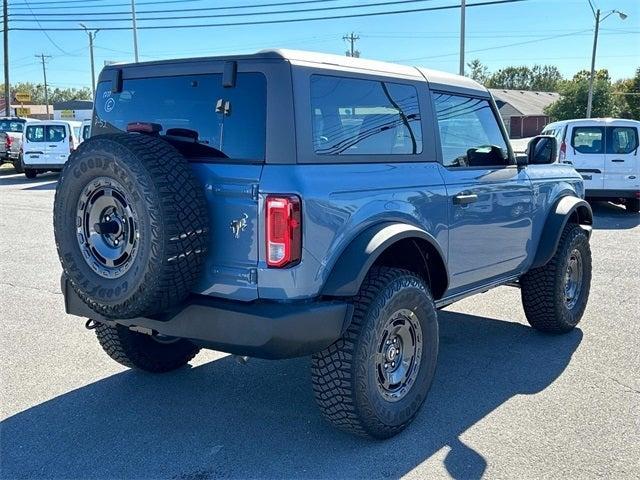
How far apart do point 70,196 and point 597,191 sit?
11686 millimetres

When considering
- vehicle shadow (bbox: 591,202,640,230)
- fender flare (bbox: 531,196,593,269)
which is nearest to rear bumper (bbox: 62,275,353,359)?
fender flare (bbox: 531,196,593,269)

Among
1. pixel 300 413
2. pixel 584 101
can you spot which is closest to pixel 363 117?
pixel 300 413

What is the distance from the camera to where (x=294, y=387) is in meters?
4.20

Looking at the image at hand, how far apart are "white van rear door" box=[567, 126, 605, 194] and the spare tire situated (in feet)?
36.5

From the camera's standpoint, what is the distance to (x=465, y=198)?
159 inches

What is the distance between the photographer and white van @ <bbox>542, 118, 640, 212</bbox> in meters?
12.5

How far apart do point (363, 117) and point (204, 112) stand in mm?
866

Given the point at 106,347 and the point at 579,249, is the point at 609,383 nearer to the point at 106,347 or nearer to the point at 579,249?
the point at 579,249

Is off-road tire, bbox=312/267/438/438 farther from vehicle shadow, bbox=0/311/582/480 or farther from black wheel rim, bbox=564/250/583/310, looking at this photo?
black wheel rim, bbox=564/250/583/310

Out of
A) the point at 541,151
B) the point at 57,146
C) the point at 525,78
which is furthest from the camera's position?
the point at 525,78

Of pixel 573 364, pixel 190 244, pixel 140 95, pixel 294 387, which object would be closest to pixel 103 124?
pixel 140 95

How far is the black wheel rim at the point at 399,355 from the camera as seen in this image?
3.47 metres

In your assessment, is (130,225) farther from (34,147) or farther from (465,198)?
(34,147)

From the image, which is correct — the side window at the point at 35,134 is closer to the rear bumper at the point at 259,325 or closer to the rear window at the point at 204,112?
the rear window at the point at 204,112
